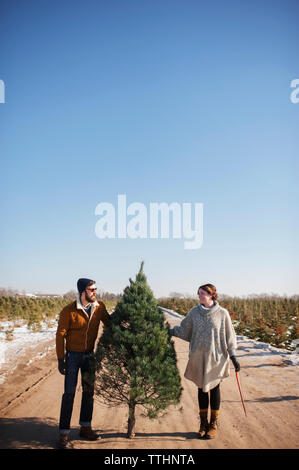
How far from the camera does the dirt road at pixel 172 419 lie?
376cm

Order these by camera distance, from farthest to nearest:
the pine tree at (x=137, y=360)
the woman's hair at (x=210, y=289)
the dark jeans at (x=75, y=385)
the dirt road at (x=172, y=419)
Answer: the woman's hair at (x=210, y=289), the dirt road at (x=172, y=419), the dark jeans at (x=75, y=385), the pine tree at (x=137, y=360)

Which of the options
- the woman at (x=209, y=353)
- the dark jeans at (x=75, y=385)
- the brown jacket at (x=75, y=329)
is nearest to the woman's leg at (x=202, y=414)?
the woman at (x=209, y=353)

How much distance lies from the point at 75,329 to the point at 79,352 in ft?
0.95

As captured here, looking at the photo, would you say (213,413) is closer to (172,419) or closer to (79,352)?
(172,419)

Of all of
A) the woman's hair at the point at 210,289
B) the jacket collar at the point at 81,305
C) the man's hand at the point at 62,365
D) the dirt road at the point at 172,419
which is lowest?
the dirt road at the point at 172,419

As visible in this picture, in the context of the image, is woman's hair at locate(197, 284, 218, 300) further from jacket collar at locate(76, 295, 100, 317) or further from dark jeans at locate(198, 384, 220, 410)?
jacket collar at locate(76, 295, 100, 317)

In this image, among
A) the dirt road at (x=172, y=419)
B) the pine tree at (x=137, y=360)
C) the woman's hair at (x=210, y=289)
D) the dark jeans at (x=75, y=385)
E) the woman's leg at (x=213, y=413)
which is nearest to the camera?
the pine tree at (x=137, y=360)

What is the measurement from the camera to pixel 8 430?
4.18 metres

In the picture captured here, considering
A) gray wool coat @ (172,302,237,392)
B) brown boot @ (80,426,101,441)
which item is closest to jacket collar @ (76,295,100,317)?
gray wool coat @ (172,302,237,392)

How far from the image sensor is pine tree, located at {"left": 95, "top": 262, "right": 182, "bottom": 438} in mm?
3480

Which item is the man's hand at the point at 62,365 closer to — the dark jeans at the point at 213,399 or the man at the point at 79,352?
the man at the point at 79,352

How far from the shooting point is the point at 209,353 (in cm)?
388

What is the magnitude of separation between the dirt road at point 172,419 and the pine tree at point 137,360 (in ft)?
1.61
